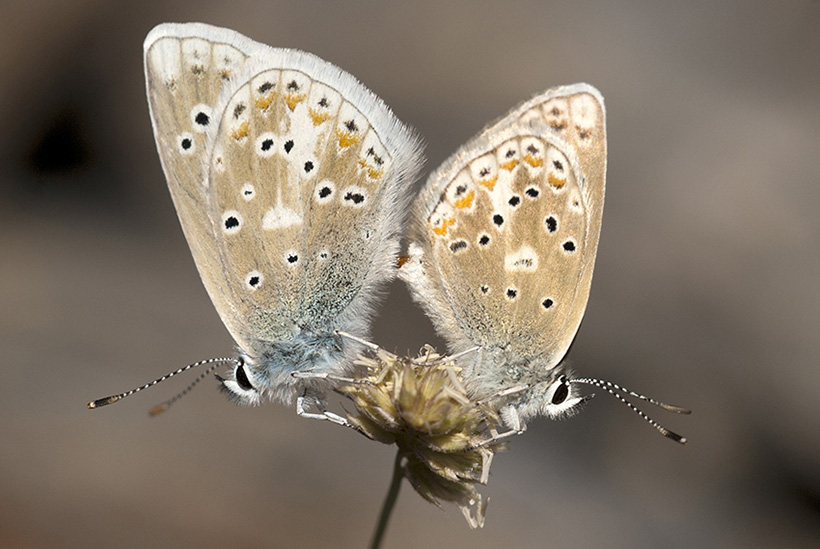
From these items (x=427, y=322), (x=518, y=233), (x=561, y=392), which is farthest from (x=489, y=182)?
(x=427, y=322)

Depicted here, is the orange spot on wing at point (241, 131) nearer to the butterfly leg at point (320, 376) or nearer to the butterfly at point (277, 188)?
the butterfly at point (277, 188)

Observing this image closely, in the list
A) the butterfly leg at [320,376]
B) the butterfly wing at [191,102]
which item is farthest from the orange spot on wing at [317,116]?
the butterfly leg at [320,376]

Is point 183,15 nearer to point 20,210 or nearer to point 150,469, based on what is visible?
point 20,210

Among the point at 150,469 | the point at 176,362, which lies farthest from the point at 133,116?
the point at 150,469

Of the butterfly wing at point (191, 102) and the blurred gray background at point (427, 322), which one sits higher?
the butterfly wing at point (191, 102)

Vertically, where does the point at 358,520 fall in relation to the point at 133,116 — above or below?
below

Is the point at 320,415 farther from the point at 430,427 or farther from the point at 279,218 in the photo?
the point at 279,218

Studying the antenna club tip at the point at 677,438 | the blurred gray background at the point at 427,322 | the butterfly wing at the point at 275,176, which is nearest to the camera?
the antenna club tip at the point at 677,438
